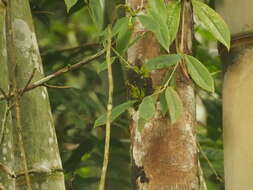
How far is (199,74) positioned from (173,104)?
73mm

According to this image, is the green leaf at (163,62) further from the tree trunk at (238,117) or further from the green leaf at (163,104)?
the tree trunk at (238,117)

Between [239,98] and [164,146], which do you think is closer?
[164,146]

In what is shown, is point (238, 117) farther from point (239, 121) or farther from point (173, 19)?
point (173, 19)

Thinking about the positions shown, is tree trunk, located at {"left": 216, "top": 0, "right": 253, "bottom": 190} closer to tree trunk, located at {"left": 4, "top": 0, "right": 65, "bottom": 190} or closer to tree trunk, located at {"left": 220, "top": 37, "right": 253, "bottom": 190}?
tree trunk, located at {"left": 220, "top": 37, "right": 253, "bottom": 190}

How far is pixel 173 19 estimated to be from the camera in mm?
980

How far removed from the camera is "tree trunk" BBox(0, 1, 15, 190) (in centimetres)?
94

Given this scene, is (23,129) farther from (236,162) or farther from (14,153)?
(236,162)

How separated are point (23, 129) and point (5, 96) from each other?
5.3 inches

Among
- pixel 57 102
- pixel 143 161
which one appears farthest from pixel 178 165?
pixel 57 102

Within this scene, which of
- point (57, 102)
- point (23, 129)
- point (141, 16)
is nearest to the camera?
point (141, 16)

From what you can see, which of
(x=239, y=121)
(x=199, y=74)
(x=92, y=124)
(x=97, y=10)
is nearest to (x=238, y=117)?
(x=239, y=121)

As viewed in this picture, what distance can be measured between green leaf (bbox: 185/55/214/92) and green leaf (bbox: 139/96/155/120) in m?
0.07

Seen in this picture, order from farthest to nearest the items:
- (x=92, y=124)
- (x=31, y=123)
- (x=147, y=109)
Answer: (x=92, y=124) < (x=31, y=123) < (x=147, y=109)

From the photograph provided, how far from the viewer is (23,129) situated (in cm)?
108
